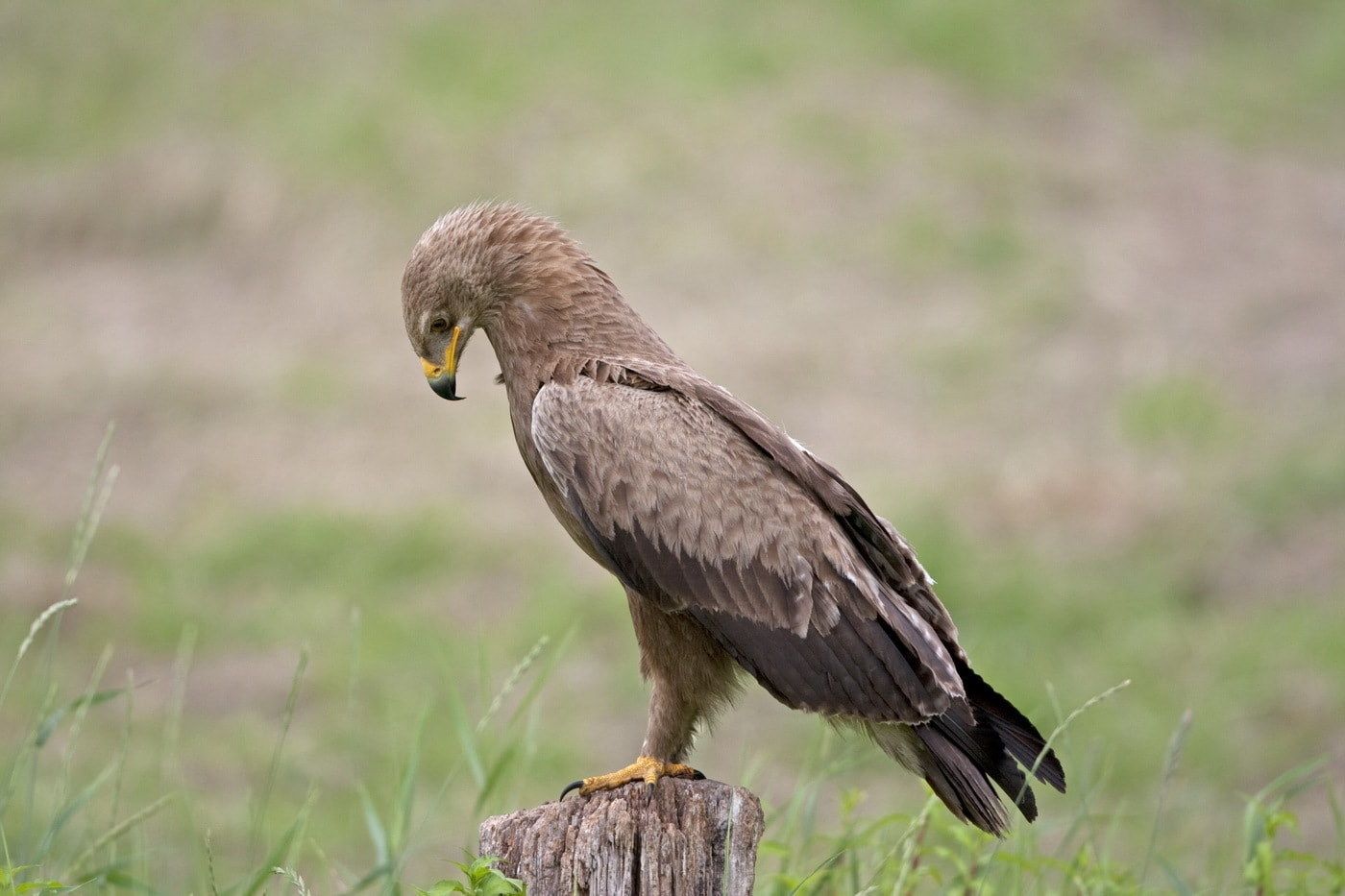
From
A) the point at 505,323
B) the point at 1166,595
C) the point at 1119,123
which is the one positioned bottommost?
the point at 505,323

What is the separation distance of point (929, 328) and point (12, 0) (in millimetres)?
9537

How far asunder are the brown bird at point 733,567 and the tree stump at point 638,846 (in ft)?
0.76

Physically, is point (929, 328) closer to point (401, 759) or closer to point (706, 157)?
point (706, 157)

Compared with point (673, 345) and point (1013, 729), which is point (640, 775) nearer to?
point (1013, 729)

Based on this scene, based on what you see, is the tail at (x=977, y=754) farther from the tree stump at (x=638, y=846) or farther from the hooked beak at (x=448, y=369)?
the hooked beak at (x=448, y=369)

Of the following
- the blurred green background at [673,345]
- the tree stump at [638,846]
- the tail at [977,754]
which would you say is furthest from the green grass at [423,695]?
the tree stump at [638,846]

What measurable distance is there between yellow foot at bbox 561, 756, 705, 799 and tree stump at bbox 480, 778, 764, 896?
0.57 ft

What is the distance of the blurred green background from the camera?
816 centimetres

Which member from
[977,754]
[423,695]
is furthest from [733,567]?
[423,695]

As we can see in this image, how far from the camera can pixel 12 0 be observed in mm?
15266

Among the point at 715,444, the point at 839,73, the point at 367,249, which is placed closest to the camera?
the point at 715,444

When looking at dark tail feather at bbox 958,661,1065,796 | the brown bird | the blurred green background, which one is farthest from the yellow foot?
A: the blurred green background

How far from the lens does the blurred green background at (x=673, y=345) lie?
26.8 ft

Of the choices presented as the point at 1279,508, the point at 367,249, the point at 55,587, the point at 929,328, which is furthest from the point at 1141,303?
the point at 55,587
